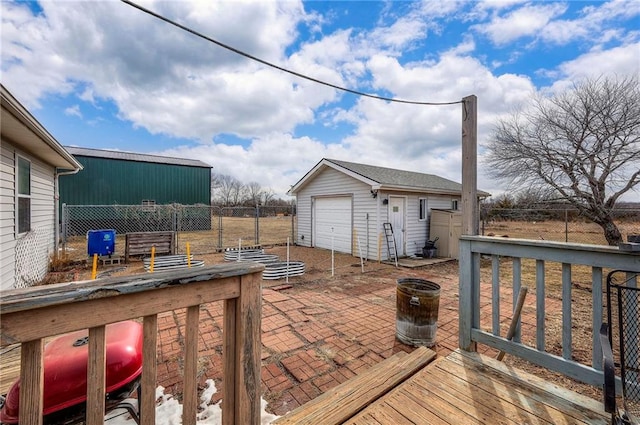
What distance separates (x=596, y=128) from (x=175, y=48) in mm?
11568

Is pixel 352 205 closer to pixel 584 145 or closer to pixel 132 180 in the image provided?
pixel 584 145

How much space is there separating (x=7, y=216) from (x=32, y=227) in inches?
73.6

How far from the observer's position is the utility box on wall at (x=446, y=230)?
914 cm

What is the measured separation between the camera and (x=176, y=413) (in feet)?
6.64

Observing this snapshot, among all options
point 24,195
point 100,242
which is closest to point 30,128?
point 24,195

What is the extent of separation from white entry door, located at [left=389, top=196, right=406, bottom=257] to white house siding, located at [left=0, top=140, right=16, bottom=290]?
8.64 meters

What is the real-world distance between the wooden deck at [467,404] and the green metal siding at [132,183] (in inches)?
759

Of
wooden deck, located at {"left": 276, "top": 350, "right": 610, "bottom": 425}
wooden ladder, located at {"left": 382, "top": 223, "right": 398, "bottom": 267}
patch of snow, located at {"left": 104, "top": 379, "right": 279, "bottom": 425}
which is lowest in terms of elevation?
patch of snow, located at {"left": 104, "top": 379, "right": 279, "bottom": 425}

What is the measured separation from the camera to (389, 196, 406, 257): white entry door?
29.9 feet

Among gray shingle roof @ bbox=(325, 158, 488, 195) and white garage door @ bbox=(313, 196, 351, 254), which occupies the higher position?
gray shingle roof @ bbox=(325, 158, 488, 195)

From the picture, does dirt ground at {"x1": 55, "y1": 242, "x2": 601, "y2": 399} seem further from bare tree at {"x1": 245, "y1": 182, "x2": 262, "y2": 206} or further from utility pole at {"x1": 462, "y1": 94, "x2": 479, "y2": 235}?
bare tree at {"x1": 245, "y1": 182, "x2": 262, "y2": 206}

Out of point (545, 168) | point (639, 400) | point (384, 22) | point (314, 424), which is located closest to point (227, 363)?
point (314, 424)

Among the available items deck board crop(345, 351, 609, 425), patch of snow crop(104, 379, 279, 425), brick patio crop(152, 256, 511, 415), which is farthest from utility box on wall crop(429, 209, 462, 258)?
patch of snow crop(104, 379, 279, 425)

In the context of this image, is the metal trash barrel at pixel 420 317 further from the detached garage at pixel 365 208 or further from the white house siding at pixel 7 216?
the white house siding at pixel 7 216
